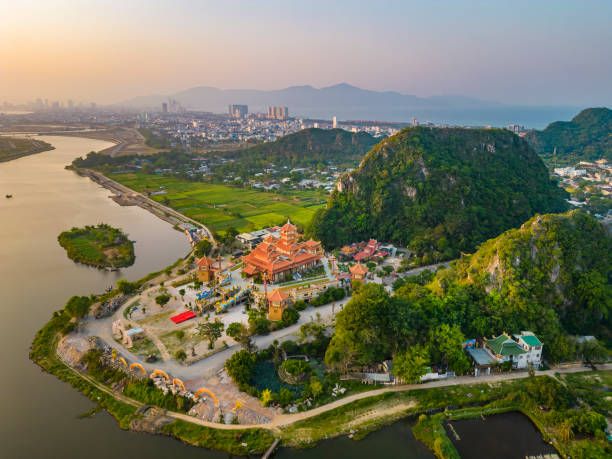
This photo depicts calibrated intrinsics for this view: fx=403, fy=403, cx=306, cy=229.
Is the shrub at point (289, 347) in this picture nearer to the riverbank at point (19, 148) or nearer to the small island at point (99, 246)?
the small island at point (99, 246)

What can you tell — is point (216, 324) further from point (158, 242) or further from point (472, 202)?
A: point (472, 202)

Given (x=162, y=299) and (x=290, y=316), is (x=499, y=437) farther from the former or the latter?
(x=162, y=299)

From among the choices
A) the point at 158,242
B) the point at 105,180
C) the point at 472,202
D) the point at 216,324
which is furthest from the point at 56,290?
the point at 105,180

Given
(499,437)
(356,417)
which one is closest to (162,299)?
(356,417)

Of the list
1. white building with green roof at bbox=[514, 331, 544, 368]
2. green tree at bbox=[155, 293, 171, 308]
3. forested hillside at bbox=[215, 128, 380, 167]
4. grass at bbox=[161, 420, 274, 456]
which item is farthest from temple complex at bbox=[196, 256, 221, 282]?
forested hillside at bbox=[215, 128, 380, 167]

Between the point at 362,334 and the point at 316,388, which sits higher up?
the point at 362,334

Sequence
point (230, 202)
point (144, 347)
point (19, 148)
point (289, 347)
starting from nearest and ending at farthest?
point (289, 347) < point (144, 347) < point (230, 202) < point (19, 148)

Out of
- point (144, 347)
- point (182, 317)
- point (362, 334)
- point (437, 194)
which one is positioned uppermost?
point (437, 194)
